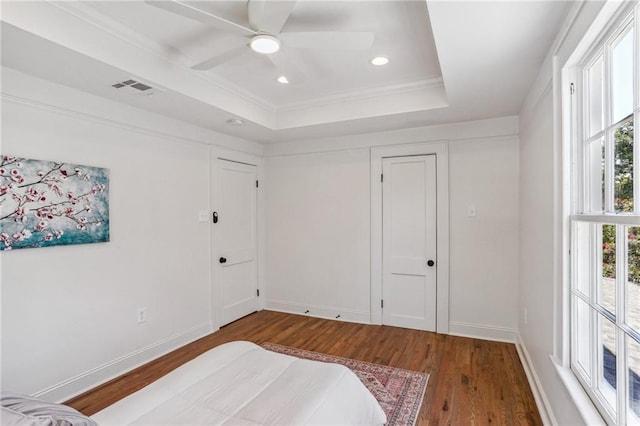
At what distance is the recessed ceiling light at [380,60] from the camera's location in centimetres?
257

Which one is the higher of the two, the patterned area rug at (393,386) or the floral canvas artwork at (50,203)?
the floral canvas artwork at (50,203)

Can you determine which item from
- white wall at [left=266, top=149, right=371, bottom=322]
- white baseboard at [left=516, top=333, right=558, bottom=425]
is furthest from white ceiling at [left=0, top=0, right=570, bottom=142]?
white baseboard at [left=516, top=333, right=558, bottom=425]

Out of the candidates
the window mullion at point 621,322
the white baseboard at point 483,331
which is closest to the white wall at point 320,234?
the white baseboard at point 483,331

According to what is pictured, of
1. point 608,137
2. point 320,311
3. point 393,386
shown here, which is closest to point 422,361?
point 393,386

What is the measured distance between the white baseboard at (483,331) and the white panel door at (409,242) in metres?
0.24

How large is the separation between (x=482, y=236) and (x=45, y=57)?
3.99 m

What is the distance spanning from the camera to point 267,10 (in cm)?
164

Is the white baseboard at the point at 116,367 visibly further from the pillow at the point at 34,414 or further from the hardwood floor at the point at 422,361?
the pillow at the point at 34,414

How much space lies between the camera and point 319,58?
2.60 m

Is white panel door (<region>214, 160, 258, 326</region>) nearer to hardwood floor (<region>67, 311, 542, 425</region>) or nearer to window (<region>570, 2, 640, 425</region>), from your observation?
hardwood floor (<region>67, 311, 542, 425</region>)

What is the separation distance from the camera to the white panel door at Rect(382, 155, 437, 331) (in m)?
3.71

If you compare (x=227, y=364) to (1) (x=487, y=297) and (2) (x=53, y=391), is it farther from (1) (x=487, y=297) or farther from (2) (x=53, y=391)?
(1) (x=487, y=297)

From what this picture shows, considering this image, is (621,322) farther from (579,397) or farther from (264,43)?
(264,43)

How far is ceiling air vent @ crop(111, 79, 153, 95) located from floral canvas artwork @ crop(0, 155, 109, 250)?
2.26 ft
